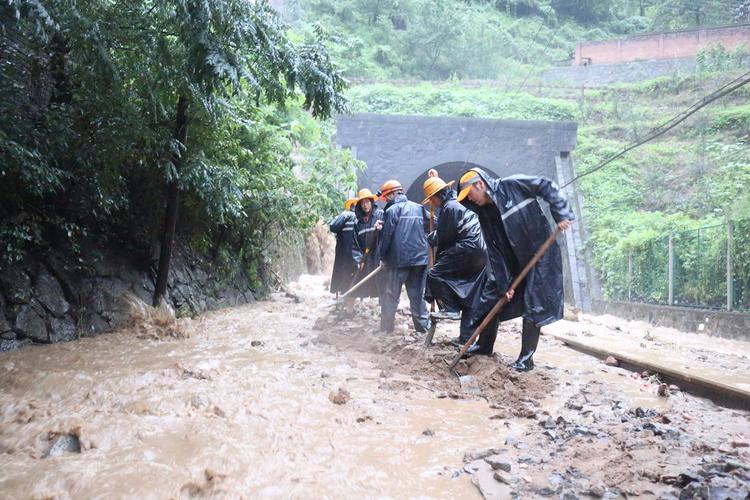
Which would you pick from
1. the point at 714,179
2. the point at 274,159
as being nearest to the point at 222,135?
the point at 274,159

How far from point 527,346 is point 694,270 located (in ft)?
26.3

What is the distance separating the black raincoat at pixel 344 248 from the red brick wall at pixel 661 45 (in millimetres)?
22120

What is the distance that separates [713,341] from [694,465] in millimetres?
8193

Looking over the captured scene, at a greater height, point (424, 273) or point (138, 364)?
point (424, 273)

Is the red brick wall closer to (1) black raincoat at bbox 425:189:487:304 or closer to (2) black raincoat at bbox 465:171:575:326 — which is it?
(1) black raincoat at bbox 425:189:487:304

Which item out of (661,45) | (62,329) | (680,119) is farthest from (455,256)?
(661,45)

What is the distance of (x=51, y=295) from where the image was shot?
228 inches

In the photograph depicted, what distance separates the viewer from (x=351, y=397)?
4215 mm

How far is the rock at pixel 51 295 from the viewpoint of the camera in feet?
18.6

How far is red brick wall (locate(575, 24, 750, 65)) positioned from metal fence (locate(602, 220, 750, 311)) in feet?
51.5

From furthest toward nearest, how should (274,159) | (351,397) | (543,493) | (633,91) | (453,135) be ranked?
(633,91)
(453,135)
(274,159)
(351,397)
(543,493)

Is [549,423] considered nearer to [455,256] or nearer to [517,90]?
[455,256]

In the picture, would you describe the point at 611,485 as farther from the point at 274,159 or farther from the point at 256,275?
the point at 256,275

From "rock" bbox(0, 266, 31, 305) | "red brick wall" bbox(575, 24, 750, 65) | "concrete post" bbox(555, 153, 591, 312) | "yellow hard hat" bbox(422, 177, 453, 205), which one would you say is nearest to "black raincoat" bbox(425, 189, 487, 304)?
"yellow hard hat" bbox(422, 177, 453, 205)
